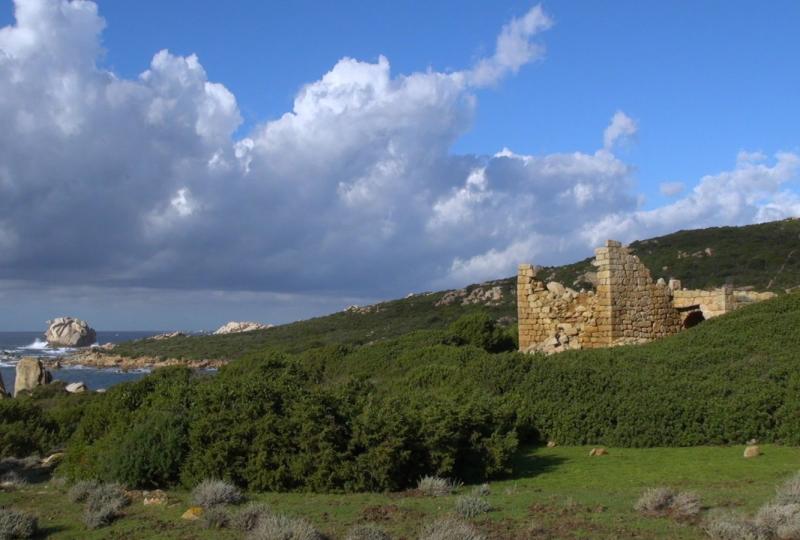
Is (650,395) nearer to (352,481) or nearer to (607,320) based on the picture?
(352,481)

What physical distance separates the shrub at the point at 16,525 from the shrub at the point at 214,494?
4.88 ft

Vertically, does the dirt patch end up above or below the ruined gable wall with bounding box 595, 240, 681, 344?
below

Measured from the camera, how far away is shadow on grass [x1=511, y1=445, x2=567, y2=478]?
31.2ft

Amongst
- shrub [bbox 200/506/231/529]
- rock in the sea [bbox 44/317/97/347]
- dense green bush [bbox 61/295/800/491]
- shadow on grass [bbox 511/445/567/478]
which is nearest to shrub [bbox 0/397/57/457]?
dense green bush [bbox 61/295/800/491]

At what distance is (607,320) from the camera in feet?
63.3

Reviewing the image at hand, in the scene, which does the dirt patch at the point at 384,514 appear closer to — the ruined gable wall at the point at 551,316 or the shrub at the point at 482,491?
the shrub at the point at 482,491

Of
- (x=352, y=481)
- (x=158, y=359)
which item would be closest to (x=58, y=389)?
(x=352, y=481)

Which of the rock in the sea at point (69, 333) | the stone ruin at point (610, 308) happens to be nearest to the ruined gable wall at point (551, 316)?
the stone ruin at point (610, 308)

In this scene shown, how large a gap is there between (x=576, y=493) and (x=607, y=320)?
1199 cm

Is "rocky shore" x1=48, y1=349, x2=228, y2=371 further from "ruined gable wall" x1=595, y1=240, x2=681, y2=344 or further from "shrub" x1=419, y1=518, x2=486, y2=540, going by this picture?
"shrub" x1=419, y1=518, x2=486, y2=540

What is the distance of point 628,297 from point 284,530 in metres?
15.3

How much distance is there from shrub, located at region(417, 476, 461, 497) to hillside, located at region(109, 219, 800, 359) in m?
33.4

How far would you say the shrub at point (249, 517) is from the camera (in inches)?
264

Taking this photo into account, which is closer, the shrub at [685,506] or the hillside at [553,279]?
the shrub at [685,506]
